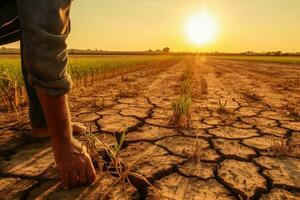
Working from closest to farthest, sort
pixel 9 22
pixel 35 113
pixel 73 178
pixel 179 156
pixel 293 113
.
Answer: pixel 73 178 < pixel 9 22 < pixel 179 156 < pixel 35 113 < pixel 293 113

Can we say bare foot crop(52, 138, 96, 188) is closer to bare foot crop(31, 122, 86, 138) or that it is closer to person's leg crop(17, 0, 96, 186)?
person's leg crop(17, 0, 96, 186)

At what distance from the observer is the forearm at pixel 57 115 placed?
1162 mm

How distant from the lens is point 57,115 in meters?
1.19

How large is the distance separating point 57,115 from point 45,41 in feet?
0.96

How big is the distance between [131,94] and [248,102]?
1.53 metres

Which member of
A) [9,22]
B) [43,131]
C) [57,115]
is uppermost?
[9,22]

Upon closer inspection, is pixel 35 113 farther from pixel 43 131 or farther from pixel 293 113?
pixel 293 113

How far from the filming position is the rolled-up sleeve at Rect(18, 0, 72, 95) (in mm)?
1046

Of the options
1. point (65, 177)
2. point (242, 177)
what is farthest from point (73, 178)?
point (242, 177)

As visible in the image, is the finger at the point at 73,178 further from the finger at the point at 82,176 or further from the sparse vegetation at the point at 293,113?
the sparse vegetation at the point at 293,113

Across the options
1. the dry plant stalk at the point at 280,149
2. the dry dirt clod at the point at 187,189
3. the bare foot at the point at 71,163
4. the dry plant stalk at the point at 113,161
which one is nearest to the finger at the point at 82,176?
the bare foot at the point at 71,163

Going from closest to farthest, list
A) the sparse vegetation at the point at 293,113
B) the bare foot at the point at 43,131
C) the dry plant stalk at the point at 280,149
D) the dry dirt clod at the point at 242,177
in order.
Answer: the dry dirt clod at the point at 242,177 < the dry plant stalk at the point at 280,149 < the bare foot at the point at 43,131 < the sparse vegetation at the point at 293,113

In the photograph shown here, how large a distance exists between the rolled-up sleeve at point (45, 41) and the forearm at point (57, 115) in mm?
43

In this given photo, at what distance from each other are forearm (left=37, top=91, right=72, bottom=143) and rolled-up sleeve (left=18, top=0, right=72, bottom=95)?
4 centimetres
